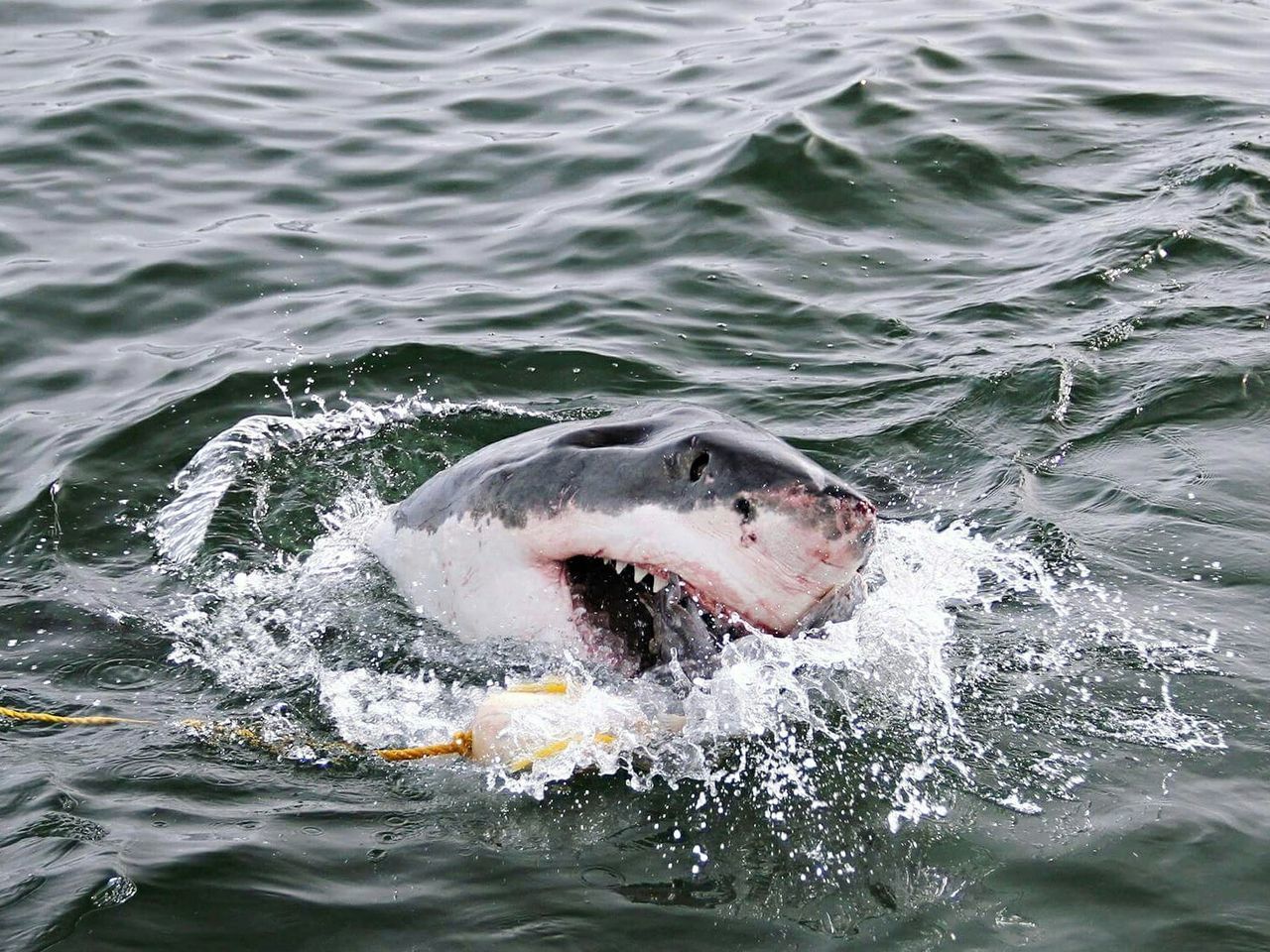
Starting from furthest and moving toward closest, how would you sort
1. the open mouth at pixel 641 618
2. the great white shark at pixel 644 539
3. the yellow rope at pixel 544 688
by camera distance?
the yellow rope at pixel 544 688
the open mouth at pixel 641 618
the great white shark at pixel 644 539

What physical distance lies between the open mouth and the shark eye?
0.25m

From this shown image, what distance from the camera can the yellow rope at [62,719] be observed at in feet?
12.6

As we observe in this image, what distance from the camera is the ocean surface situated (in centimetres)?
318

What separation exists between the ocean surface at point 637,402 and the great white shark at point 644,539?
129 mm

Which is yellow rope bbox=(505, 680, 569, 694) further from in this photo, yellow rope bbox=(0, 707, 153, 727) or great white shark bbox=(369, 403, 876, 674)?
yellow rope bbox=(0, 707, 153, 727)

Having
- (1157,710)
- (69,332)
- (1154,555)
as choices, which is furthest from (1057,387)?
(69,332)

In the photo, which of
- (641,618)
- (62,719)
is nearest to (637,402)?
(641,618)

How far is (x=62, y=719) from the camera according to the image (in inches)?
152

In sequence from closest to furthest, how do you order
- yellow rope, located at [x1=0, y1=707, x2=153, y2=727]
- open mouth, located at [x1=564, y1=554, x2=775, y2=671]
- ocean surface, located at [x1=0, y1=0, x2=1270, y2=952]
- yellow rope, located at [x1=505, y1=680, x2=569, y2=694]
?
ocean surface, located at [x1=0, y1=0, x2=1270, y2=952]
open mouth, located at [x1=564, y1=554, x2=775, y2=671]
yellow rope, located at [x1=505, y1=680, x2=569, y2=694]
yellow rope, located at [x1=0, y1=707, x2=153, y2=727]

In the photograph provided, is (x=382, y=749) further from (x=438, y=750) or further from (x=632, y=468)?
(x=632, y=468)

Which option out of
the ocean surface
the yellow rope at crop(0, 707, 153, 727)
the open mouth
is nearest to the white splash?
the ocean surface

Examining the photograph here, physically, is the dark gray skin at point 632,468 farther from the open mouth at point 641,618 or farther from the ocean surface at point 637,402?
the ocean surface at point 637,402

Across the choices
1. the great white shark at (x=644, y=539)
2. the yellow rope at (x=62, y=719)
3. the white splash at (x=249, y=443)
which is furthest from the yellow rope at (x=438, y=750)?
the white splash at (x=249, y=443)

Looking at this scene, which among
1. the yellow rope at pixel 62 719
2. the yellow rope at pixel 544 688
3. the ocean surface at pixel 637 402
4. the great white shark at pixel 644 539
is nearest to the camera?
the great white shark at pixel 644 539
